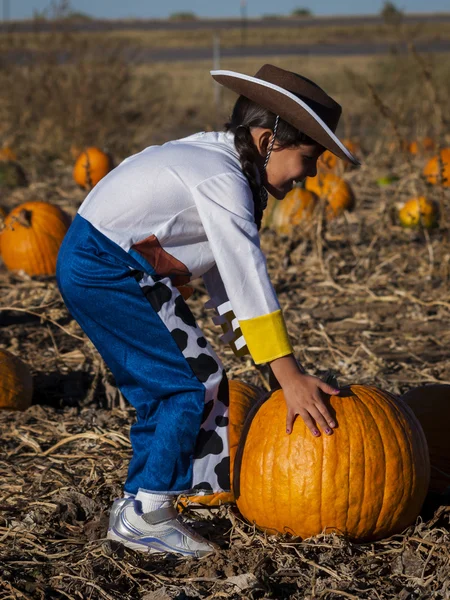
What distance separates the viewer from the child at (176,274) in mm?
2814

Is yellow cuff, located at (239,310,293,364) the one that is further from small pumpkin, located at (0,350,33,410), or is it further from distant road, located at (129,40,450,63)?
distant road, located at (129,40,450,63)

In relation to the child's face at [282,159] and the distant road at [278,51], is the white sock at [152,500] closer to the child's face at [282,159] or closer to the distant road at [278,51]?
Result: the child's face at [282,159]

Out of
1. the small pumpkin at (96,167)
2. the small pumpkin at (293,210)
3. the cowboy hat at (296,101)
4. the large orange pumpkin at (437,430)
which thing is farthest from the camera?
the small pumpkin at (96,167)

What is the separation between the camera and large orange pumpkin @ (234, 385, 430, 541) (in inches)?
110

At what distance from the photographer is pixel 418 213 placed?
710 centimetres

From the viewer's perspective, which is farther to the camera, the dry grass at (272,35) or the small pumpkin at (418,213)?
the dry grass at (272,35)

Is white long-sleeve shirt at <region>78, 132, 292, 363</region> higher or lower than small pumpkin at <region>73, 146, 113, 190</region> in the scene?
higher

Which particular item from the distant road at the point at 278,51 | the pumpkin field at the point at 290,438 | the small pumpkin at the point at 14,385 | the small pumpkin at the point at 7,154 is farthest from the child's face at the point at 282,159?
the distant road at the point at 278,51

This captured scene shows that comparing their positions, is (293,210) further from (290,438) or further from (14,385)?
(290,438)

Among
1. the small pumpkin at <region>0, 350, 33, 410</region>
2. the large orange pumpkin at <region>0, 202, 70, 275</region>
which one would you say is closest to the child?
the small pumpkin at <region>0, 350, 33, 410</region>

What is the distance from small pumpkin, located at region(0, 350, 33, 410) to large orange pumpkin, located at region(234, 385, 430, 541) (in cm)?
161

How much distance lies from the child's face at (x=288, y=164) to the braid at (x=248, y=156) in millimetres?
66

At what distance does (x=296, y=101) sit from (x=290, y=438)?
1.12 m

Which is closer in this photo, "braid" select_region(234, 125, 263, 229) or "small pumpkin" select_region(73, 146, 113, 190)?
"braid" select_region(234, 125, 263, 229)
